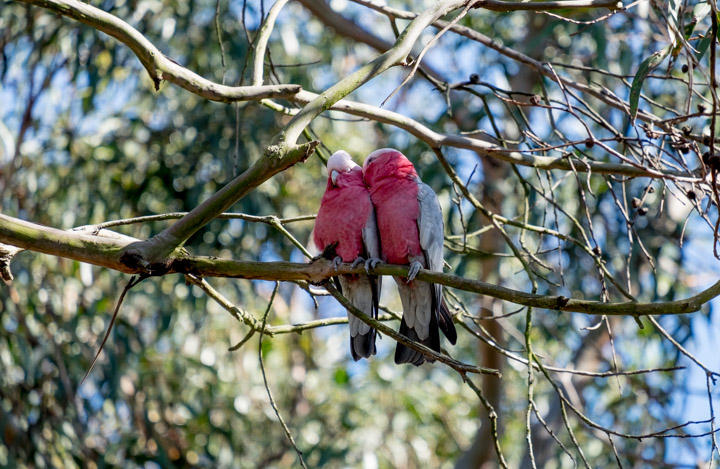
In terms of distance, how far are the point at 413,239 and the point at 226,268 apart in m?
1.04

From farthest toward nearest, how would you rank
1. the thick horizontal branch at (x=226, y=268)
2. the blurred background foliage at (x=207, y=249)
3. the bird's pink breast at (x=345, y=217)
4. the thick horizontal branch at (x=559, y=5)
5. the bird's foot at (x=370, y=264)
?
the blurred background foliage at (x=207, y=249) → the bird's pink breast at (x=345, y=217) → the thick horizontal branch at (x=559, y=5) → the bird's foot at (x=370, y=264) → the thick horizontal branch at (x=226, y=268)

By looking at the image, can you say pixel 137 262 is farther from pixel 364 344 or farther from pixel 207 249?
pixel 207 249

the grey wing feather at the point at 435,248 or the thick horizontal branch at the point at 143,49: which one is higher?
the grey wing feather at the point at 435,248

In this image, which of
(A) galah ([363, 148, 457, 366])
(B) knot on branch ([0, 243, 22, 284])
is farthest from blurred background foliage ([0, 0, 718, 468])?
(B) knot on branch ([0, 243, 22, 284])

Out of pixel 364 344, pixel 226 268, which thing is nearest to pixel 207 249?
pixel 364 344

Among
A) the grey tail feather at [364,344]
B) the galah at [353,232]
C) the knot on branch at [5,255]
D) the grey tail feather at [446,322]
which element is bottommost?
the knot on branch at [5,255]

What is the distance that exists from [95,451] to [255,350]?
2.73m

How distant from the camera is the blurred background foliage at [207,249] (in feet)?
16.3

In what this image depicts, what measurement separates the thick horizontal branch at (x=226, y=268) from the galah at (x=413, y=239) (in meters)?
0.84

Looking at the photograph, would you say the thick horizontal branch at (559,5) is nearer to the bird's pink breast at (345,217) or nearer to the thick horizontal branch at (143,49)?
the bird's pink breast at (345,217)

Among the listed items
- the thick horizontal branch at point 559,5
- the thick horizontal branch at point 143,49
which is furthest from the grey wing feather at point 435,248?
the thick horizontal branch at point 143,49

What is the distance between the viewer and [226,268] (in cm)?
198

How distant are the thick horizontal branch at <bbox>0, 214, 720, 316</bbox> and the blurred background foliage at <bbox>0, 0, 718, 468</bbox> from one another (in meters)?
2.90

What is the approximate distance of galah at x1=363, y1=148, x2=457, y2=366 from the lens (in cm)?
287
